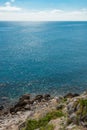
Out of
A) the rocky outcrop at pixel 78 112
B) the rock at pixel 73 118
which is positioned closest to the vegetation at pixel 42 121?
the rocky outcrop at pixel 78 112

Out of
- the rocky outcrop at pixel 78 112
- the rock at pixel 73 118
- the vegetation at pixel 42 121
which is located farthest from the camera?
the vegetation at pixel 42 121

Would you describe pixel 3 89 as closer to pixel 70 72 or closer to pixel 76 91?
pixel 76 91

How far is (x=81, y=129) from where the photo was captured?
2378 centimetres

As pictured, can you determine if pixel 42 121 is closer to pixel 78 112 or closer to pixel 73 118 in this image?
pixel 73 118

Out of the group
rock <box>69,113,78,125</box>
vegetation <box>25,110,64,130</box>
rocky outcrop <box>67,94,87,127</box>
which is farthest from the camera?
vegetation <box>25,110,64,130</box>

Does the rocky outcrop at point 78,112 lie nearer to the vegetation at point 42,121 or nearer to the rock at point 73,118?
the rock at point 73,118

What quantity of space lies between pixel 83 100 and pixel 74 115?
68.1 inches

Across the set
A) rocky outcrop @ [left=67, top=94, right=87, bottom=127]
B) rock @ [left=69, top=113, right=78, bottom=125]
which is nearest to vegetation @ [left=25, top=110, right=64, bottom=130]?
rocky outcrop @ [left=67, top=94, right=87, bottom=127]

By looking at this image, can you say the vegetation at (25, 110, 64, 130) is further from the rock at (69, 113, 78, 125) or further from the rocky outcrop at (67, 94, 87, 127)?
the rock at (69, 113, 78, 125)

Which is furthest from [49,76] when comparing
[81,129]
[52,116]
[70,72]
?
[81,129]

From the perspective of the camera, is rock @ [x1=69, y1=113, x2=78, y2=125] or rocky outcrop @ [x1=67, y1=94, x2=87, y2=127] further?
rock @ [x1=69, y1=113, x2=78, y2=125]

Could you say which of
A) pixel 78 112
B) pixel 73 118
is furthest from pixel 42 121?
pixel 78 112

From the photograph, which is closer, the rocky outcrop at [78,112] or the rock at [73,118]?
the rocky outcrop at [78,112]

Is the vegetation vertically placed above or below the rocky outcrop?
below
